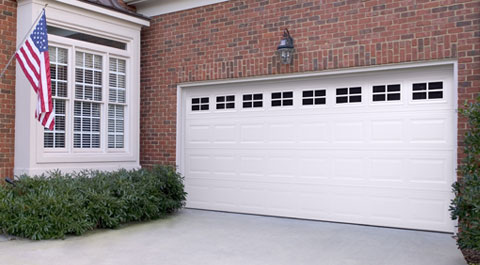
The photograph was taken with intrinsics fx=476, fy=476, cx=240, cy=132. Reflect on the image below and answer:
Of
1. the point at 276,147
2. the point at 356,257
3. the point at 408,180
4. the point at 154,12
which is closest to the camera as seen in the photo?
the point at 356,257

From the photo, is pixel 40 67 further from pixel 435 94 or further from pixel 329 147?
pixel 435 94

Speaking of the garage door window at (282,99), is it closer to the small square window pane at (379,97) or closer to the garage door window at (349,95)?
the garage door window at (349,95)

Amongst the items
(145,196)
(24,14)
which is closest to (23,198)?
(145,196)

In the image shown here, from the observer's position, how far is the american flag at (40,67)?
6.57m

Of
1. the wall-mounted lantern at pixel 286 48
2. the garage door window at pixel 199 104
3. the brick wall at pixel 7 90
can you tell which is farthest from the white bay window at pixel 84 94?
the wall-mounted lantern at pixel 286 48

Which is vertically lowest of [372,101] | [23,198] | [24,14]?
[23,198]

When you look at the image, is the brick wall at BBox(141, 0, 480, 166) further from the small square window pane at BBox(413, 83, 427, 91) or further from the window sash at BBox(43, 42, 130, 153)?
the window sash at BBox(43, 42, 130, 153)

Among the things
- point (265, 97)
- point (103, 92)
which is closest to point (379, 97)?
point (265, 97)

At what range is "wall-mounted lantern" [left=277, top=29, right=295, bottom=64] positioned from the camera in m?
7.70

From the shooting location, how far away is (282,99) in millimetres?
8211

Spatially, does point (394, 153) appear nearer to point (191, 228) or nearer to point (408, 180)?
point (408, 180)

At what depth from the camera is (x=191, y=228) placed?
23.7ft

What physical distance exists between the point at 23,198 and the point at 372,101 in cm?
529

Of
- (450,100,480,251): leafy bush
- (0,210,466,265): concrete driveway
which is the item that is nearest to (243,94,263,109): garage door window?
(0,210,466,265): concrete driveway
